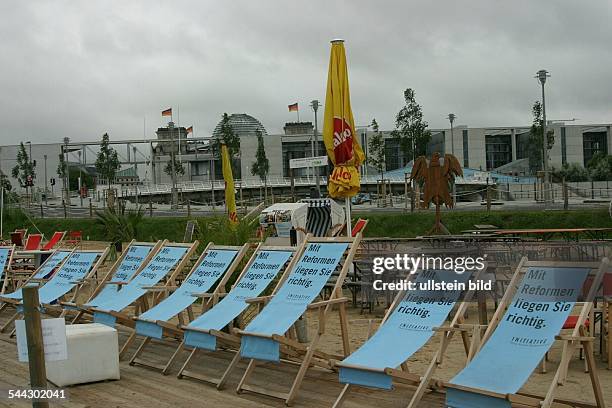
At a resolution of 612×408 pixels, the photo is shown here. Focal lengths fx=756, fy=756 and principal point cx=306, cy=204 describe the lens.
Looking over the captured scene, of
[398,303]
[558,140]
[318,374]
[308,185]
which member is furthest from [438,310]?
[558,140]

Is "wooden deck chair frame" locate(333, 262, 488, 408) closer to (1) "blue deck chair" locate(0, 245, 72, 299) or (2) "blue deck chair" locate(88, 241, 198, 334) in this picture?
(2) "blue deck chair" locate(88, 241, 198, 334)

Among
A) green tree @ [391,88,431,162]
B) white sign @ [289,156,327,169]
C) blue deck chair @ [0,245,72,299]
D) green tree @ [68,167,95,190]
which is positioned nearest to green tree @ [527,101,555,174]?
green tree @ [391,88,431,162]

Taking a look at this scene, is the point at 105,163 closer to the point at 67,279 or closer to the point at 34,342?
the point at 67,279

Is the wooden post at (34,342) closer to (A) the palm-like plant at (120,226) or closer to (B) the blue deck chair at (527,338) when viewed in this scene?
(B) the blue deck chair at (527,338)

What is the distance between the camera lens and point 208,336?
4832 mm

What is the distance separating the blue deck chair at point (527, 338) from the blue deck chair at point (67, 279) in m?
4.20

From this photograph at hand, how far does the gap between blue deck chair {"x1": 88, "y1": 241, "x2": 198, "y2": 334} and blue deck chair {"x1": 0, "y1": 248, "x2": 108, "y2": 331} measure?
72cm

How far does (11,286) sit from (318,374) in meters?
6.54

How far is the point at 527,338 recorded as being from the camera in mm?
3711

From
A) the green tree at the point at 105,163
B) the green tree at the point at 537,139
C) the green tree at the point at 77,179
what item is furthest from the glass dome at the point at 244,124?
the green tree at the point at 537,139

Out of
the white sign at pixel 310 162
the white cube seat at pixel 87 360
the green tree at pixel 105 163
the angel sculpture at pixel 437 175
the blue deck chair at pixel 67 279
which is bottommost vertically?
the white cube seat at pixel 87 360

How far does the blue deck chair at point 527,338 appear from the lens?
3.36 meters

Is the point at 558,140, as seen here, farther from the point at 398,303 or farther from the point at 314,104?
the point at 398,303

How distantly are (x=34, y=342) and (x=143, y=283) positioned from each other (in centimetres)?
307
